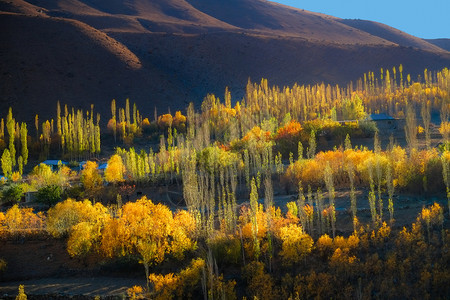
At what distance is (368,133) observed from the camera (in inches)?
1987

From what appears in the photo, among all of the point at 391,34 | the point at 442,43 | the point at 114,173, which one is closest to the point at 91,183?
the point at 114,173

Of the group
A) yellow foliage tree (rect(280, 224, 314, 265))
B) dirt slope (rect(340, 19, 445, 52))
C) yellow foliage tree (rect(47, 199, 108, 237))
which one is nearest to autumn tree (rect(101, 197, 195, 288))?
yellow foliage tree (rect(47, 199, 108, 237))

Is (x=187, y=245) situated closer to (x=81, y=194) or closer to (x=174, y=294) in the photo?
(x=174, y=294)

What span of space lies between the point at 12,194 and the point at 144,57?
73.5 metres

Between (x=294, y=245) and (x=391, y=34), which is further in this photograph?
(x=391, y=34)

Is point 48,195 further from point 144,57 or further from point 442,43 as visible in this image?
point 442,43

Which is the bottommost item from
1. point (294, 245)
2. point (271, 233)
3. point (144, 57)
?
point (294, 245)

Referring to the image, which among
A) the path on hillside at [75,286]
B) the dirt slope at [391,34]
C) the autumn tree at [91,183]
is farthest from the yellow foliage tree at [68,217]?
the dirt slope at [391,34]

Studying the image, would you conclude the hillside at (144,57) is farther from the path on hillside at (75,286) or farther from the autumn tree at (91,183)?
the path on hillside at (75,286)

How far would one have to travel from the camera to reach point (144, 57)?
106 metres

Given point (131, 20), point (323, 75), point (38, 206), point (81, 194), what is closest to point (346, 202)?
point (81, 194)

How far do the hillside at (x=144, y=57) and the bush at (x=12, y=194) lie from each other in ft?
140

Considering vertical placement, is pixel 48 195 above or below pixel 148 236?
below

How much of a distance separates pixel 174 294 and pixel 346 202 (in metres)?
14.2
